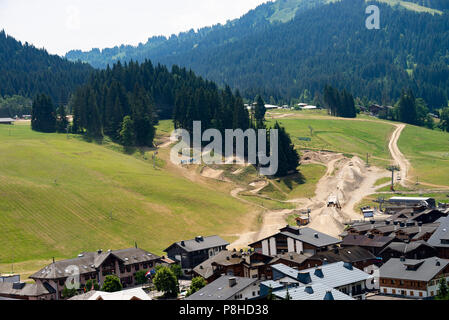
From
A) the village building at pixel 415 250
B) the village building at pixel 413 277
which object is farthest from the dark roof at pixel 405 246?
the village building at pixel 413 277

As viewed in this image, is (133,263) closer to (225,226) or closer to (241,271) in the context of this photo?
(241,271)

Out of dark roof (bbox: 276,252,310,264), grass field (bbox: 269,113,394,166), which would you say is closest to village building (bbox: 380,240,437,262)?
dark roof (bbox: 276,252,310,264)

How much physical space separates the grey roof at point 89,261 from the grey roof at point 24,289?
1901 millimetres

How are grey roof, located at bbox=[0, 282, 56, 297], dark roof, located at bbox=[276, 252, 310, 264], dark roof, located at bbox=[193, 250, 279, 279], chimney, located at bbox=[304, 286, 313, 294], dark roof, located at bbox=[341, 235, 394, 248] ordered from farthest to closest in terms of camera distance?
dark roof, located at bbox=[341, 235, 394, 248]
dark roof, located at bbox=[276, 252, 310, 264]
dark roof, located at bbox=[193, 250, 279, 279]
grey roof, located at bbox=[0, 282, 56, 297]
chimney, located at bbox=[304, 286, 313, 294]

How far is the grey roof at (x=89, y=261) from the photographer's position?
72938 mm

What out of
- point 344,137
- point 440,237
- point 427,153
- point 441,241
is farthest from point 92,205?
point 427,153

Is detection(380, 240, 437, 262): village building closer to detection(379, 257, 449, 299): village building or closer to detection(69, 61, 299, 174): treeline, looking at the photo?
detection(379, 257, 449, 299): village building

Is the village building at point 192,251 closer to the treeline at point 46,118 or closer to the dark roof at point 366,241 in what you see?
the dark roof at point 366,241

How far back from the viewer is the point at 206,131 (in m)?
164

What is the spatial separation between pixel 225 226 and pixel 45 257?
112 feet

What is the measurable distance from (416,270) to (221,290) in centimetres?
2306

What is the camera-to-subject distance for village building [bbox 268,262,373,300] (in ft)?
206

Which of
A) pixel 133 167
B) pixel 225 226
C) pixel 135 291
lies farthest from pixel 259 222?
pixel 135 291

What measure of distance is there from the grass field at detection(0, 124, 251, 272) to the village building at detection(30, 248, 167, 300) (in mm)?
8261
